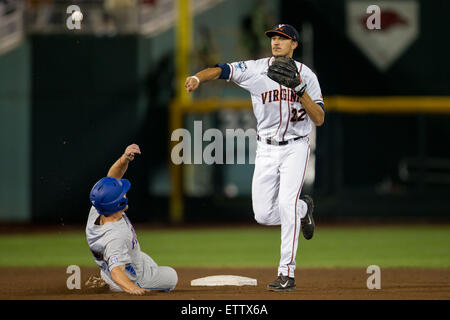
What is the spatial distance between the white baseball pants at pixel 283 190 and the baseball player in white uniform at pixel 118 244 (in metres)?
0.89

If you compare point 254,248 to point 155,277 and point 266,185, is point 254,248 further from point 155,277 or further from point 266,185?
point 155,277

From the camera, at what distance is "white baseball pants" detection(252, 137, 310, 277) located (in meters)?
6.30

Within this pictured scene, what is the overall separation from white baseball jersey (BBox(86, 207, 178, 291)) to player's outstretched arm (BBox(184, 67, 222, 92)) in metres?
1.08

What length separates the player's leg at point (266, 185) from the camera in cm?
650

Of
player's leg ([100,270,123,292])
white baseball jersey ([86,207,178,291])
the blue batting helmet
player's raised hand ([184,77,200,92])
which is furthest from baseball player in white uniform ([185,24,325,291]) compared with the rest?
player's leg ([100,270,123,292])

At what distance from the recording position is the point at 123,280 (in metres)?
5.75

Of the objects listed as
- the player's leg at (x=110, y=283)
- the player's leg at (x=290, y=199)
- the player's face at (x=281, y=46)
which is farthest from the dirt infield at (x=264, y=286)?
the player's face at (x=281, y=46)

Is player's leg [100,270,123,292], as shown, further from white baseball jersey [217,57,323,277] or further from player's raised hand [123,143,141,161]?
white baseball jersey [217,57,323,277]

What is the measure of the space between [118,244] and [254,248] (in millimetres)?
5580

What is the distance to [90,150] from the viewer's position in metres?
15.9

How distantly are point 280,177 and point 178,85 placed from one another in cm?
994

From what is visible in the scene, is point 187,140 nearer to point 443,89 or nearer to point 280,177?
point 443,89

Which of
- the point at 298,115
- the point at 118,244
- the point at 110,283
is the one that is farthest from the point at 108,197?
the point at 298,115

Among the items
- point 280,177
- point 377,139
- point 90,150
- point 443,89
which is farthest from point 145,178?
point 280,177
